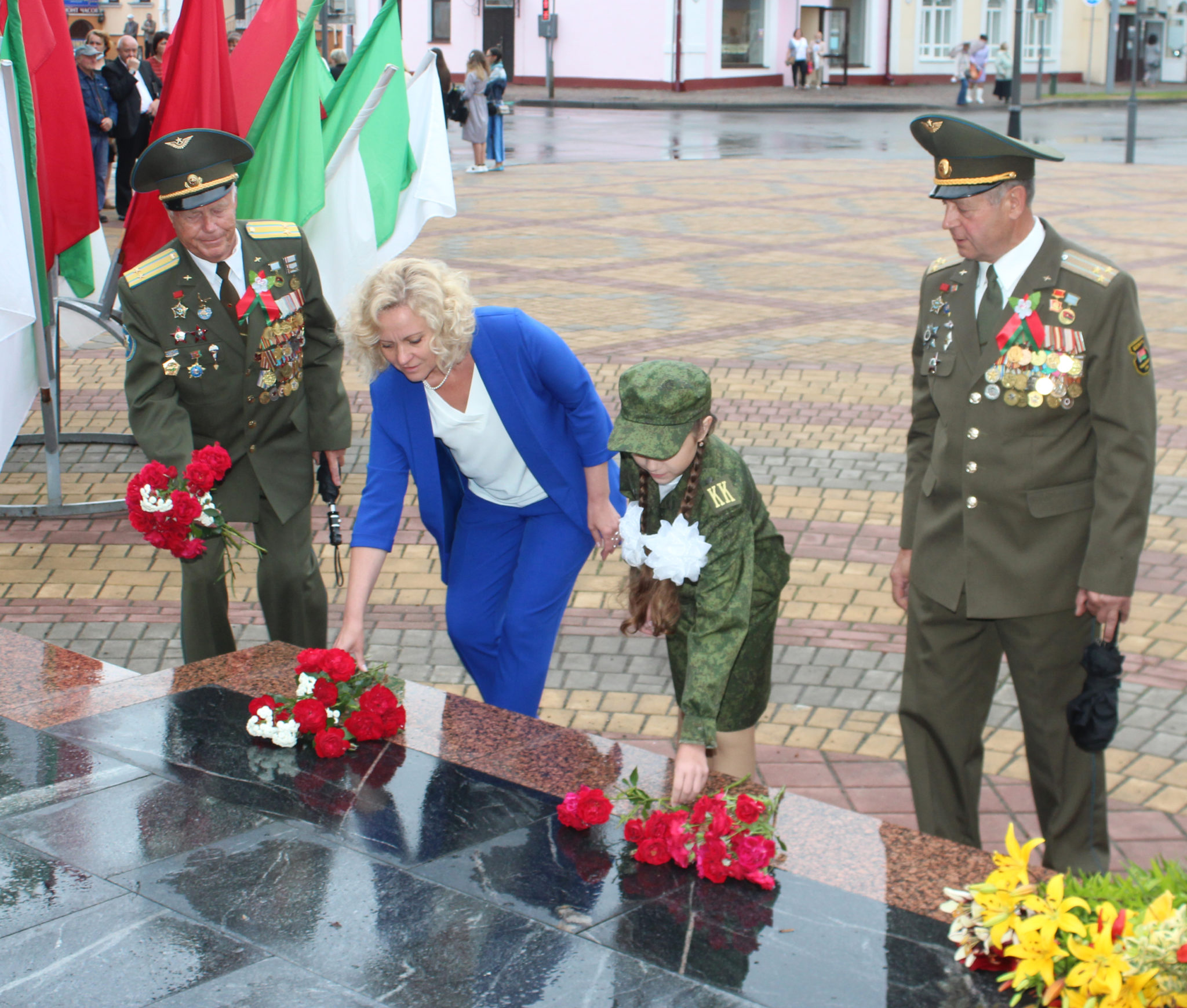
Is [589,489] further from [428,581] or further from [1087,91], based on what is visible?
[1087,91]

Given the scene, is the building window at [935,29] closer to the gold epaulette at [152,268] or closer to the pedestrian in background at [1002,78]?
the pedestrian in background at [1002,78]

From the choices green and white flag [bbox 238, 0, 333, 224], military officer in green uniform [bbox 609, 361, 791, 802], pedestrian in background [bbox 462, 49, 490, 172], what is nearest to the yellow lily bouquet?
military officer in green uniform [bbox 609, 361, 791, 802]

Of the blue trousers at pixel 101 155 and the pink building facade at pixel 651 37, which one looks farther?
the pink building facade at pixel 651 37

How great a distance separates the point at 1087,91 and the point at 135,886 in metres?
46.0

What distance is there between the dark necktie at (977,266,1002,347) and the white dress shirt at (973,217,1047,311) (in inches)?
0.4

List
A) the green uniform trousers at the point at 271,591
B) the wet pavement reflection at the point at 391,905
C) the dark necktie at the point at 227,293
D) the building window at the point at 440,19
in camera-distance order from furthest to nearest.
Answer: the building window at the point at 440,19
the green uniform trousers at the point at 271,591
the dark necktie at the point at 227,293
the wet pavement reflection at the point at 391,905

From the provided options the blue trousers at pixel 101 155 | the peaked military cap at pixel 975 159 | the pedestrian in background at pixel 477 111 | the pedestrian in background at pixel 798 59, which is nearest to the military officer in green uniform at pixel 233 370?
the peaked military cap at pixel 975 159

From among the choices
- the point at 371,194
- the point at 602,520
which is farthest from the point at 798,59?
the point at 602,520

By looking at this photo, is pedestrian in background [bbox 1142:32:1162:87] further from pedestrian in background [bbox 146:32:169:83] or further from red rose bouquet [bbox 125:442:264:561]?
red rose bouquet [bbox 125:442:264:561]

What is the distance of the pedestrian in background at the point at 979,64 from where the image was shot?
37000 millimetres

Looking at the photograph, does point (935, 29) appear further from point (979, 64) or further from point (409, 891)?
point (409, 891)

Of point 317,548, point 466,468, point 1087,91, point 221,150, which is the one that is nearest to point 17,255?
point 317,548

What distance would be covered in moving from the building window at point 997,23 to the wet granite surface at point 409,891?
46924 millimetres

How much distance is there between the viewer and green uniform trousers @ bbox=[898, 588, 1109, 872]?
11.2 ft
